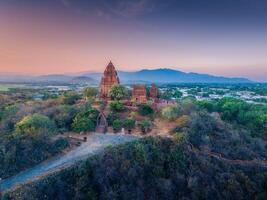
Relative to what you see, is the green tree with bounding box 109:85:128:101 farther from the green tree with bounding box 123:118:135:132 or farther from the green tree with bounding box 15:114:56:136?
the green tree with bounding box 15:114:56:136

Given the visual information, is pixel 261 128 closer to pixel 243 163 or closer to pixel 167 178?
pixel 243 163

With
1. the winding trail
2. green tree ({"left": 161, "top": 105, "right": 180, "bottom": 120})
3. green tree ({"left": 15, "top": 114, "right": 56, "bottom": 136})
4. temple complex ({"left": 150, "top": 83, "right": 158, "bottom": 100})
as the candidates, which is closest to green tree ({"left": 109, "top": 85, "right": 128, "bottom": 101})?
temple complex ({"left": 150, "top": 83, "right": 158, "bottom": 100})

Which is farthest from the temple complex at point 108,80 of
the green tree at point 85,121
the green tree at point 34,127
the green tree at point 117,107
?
the green tree at point 34,127

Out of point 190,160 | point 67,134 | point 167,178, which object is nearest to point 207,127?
point 190,160

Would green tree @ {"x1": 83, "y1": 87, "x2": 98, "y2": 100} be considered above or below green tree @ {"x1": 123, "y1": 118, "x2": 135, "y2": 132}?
above

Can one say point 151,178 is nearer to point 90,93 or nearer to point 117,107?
point 117,107

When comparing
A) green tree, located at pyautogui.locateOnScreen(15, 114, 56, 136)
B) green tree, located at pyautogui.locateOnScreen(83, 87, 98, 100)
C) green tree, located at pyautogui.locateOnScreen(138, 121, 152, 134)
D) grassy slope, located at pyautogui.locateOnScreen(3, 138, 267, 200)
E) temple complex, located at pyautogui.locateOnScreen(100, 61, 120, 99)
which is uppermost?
temple complex, located at pyautogui.locateOnScreen(100, 61, 120, 99)

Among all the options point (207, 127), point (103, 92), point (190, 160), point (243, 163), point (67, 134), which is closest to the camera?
point (190, 160)
